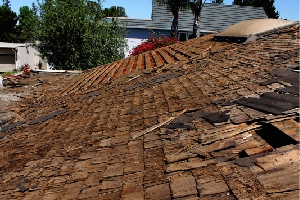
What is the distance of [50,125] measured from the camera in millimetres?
5910

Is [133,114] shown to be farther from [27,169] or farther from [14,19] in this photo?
[14,19]

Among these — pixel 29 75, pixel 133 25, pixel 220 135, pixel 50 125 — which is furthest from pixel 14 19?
pixel 220 135

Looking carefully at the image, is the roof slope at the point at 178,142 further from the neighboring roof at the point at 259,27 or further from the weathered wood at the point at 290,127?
the neighboring roof at the point at 259,27

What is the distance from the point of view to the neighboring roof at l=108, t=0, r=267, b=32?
3328cm

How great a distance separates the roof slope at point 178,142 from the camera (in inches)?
91.4

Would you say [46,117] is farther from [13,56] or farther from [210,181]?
[13,56]

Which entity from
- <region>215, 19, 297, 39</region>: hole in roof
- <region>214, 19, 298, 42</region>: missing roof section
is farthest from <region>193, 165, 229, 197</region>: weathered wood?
<region>215, 19, 297, 39</region>: hole in roof

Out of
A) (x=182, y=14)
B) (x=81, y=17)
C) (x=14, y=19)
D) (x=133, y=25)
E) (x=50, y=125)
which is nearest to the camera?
(x=50, y=125)

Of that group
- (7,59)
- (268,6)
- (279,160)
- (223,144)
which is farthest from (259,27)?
(268,6)

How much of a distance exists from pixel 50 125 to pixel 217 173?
4.33m

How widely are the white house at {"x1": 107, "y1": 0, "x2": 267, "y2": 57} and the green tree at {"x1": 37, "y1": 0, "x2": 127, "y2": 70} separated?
31.6 feet

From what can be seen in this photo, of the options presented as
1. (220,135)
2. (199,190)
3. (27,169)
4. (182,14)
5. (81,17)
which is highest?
(182,14)

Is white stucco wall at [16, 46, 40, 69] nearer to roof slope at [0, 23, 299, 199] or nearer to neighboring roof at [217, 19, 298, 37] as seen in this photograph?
neighboring roof at [217, 19, 298, 37]

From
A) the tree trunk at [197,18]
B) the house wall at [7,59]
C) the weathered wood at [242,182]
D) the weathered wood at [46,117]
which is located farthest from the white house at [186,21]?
the weathered wood at [242,182]
